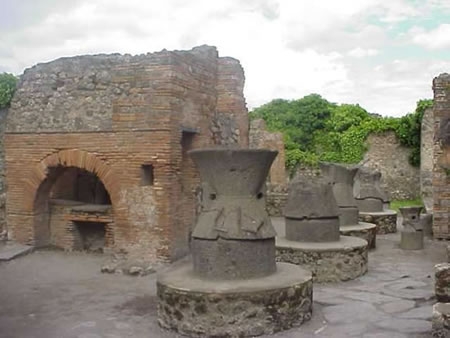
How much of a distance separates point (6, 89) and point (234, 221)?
6722mm

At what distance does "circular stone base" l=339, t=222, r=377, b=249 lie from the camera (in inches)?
441

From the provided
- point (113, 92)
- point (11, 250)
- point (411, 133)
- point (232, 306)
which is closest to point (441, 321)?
point (232, 306)

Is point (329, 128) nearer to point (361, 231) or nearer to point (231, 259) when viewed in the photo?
point (361, 231)

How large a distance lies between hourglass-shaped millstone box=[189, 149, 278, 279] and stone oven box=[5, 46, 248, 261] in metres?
3.14

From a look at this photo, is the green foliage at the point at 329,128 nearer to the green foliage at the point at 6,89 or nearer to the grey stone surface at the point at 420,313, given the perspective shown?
the green foliage at the point at 6,89

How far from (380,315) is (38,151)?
6605 millimetres

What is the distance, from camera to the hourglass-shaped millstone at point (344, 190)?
11914 millimetres

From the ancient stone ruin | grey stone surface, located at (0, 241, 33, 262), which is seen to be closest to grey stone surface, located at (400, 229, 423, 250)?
the ancient stone ruin

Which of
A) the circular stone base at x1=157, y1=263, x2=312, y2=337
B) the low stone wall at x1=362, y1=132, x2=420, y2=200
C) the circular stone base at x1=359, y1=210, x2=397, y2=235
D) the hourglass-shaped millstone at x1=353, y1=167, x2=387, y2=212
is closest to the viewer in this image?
the circular stone base at x1=157, y1=263, x2=312, y2=337

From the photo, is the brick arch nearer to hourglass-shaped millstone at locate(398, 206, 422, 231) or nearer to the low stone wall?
hourglass-shaped millstone at locate(398, 206, 422, 231)

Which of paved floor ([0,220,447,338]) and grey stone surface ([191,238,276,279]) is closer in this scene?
paved floor ([0,220,447,338])

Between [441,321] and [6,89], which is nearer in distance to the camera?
[441,321]

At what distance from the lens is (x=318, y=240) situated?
9281mm

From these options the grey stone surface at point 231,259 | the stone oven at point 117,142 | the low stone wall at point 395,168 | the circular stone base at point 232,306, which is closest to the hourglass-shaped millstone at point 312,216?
the stone oven at point 117,142
